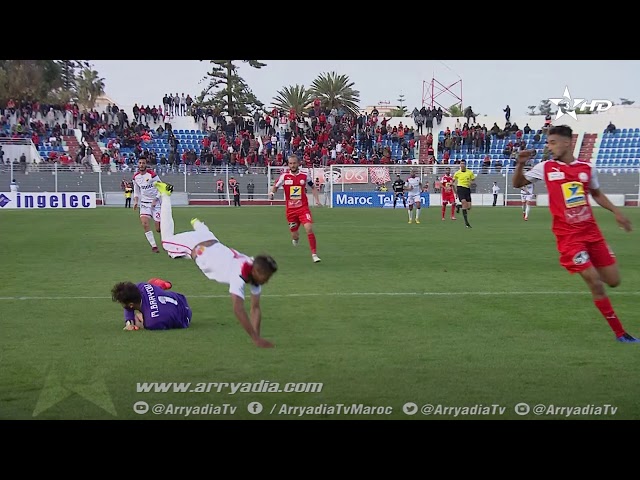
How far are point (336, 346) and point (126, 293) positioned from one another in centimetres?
232

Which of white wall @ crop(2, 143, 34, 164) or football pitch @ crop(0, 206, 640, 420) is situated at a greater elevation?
white wall @ crop(2, 143, 34, 164)

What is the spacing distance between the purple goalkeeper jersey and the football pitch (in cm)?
15

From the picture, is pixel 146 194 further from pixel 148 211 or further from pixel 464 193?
pixel 464 193

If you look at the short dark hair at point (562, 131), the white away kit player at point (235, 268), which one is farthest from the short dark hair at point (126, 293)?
the short dark hair at point (562, 131)

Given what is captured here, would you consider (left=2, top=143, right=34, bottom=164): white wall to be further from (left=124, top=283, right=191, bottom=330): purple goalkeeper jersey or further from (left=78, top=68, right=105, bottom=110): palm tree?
(left=124, top=283, right=191, bottom=330): purple goalkeeper jersey

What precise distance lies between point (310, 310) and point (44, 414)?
4886mm

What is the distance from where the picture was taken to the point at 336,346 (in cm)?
835

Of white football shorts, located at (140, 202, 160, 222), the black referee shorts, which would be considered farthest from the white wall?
white football shorts, located at (140, 202, 160, 222)

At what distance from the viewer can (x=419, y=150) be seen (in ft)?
173

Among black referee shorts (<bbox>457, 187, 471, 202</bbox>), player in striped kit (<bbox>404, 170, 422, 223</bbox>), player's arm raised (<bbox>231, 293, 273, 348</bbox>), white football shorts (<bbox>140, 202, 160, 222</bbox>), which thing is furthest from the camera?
player in striped kit (<bbox>404, 170, 422, 223</bbox>)

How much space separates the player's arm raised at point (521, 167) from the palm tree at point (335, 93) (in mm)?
51400

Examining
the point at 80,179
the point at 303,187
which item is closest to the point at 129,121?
the point at 80,179

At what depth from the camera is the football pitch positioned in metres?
6.34
